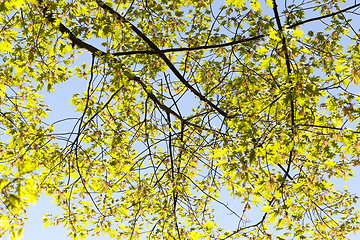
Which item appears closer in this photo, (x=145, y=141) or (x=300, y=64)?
(x=300, y=64)

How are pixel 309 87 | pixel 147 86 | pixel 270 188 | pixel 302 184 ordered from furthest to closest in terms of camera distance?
pixel 147 86, pixel 302 184, pixel 270 188, pixel 309 87

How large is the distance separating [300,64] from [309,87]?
6.98 feet

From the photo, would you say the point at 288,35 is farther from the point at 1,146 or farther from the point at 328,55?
the point at 1,146

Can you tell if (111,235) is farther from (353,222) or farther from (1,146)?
(353,222)

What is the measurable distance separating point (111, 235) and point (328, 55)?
6185mm

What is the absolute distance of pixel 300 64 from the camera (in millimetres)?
5254

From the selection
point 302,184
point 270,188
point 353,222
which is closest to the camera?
point 270,188

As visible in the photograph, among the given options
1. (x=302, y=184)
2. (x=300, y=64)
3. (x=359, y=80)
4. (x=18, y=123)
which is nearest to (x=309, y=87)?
(x=359, y=80)

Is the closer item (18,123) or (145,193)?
(145,193)

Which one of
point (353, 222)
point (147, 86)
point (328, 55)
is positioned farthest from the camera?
point (353, 222)

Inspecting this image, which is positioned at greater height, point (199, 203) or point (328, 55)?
point (328, 55)

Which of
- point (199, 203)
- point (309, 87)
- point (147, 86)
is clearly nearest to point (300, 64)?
point (309, 87)

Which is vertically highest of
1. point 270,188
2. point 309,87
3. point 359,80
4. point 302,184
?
point 359,80

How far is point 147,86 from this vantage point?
6141mm
